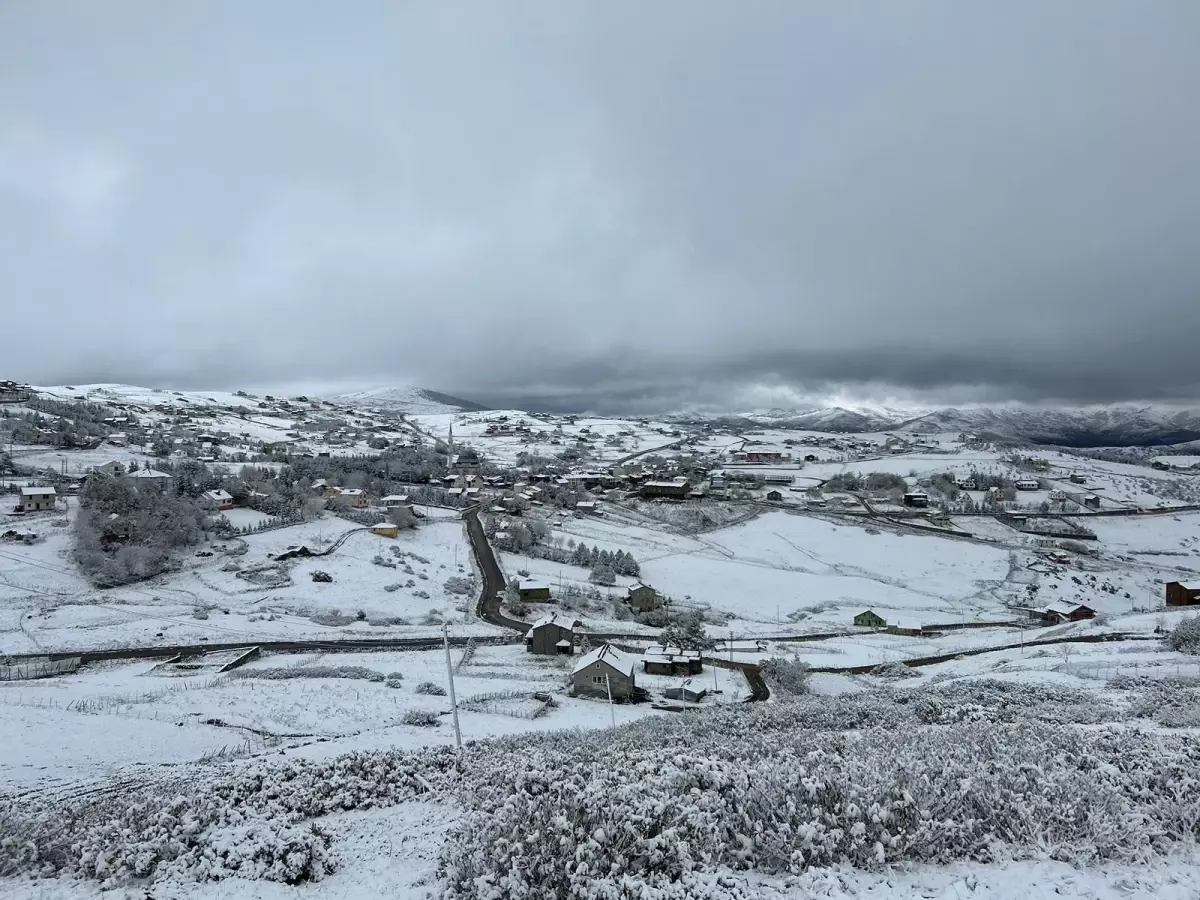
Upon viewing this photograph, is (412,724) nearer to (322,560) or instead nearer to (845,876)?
(845,876)

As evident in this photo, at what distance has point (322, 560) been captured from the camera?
155ft

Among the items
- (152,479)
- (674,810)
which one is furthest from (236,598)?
(674,810)

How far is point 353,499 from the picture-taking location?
71250 millimetres

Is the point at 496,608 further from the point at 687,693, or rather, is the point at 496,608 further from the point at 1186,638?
the point at 1186,638

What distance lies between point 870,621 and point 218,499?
199 ft

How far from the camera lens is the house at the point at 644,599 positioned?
45.5 meters

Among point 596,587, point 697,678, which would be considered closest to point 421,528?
point 596,587

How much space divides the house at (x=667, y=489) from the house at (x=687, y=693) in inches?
2539

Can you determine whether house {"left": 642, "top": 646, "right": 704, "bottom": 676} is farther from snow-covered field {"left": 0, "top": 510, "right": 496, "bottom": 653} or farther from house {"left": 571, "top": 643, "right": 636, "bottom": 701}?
snow-covered field {"left": 0, "top": 510, "right": 496, "bottom": 653}

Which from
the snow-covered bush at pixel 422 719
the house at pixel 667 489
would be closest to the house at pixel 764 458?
the house at pixel 667 489

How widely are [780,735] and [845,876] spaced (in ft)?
23.4

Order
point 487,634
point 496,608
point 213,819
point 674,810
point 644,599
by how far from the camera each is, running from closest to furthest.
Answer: point 674,810, point 213,819, point 487,634, point 496,608, point 644,599

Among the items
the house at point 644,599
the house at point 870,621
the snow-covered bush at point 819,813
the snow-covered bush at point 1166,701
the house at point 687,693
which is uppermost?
the snow-covered bush at point 819,813

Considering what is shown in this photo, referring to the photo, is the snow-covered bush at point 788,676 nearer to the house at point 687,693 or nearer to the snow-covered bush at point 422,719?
the house at point 687,693
